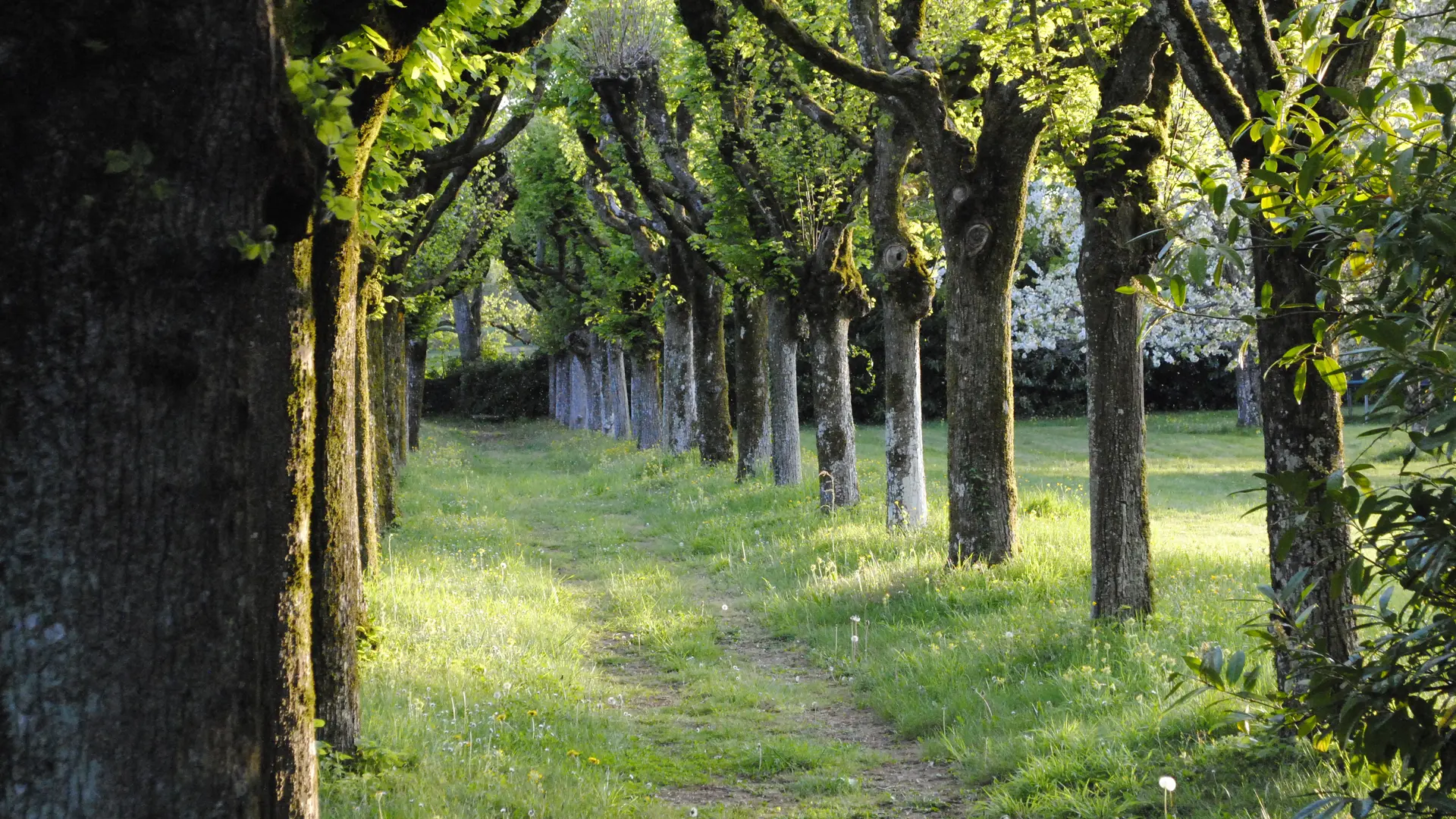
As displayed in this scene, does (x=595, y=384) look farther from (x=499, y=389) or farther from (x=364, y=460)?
(x=364, y=460)

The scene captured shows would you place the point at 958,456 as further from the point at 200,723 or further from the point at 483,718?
the point at 200,723

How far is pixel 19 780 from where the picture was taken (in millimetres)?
2666

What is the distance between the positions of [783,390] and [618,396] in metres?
20.0

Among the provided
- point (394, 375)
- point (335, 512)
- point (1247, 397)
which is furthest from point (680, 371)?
point (1247, 397)

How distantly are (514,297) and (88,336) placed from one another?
233ft

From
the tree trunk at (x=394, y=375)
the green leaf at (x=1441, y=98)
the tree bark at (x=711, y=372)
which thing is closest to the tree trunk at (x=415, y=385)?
the tree trunk at (x=394, y=375)

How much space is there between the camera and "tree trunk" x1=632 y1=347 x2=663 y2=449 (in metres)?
34.2

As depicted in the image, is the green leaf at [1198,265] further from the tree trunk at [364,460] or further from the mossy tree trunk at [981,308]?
the tree trunk at [364,460]

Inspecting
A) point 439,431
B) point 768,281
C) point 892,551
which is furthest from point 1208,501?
point 439,431

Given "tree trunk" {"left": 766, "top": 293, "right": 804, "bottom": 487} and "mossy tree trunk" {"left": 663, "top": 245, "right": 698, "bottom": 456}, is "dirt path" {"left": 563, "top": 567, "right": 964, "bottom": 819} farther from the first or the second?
"mossy tree trunk" {"left": 663, "top": 245, "right": 698, "bottom": 456}

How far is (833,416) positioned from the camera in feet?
55.1

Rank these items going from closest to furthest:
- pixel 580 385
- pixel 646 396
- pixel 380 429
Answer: pixel 380 429 < pixel 646 396 < pixel 580 385

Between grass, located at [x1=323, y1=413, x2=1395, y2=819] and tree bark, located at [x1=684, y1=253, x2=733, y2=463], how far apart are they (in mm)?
7830

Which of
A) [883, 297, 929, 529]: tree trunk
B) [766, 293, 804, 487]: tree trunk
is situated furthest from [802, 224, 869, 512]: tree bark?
[766, 293, 804, 487]: tree trunk
